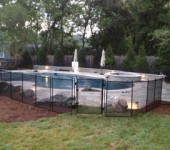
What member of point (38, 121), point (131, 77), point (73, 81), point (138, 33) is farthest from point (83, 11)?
point (38, 121)

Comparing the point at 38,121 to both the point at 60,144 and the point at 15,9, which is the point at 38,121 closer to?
the point at 60,144

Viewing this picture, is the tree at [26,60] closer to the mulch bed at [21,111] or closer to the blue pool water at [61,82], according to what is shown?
the blue pool water at [61,82]

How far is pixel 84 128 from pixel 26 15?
2021cm

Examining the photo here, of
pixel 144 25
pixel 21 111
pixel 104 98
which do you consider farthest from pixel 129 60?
pixel 21 111

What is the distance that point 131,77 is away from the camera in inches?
692

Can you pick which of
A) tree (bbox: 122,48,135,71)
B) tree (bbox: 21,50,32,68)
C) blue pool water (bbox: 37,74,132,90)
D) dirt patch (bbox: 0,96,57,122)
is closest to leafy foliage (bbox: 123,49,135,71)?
tree (bbox: 122,48,135,71)

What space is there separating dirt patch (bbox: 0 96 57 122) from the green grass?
1.95 ft

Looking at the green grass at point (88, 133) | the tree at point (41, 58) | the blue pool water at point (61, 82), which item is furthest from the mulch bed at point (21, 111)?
the tree at point (41, 58)

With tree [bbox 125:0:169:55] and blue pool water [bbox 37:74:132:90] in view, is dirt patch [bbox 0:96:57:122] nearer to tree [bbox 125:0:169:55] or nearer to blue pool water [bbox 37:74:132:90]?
blue pool water [bbox 37:74:132:90]

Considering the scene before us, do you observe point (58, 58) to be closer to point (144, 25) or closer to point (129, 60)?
point (129, 60)

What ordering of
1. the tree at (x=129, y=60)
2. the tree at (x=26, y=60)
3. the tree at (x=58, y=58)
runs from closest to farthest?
the tree at (x=129, y=60), the tree at (x=58, y=58), the tree at (x=26, y=60)

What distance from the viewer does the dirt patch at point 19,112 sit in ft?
30.9

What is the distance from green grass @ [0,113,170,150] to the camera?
6956mm

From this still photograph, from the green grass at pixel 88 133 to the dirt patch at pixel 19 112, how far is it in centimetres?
60
